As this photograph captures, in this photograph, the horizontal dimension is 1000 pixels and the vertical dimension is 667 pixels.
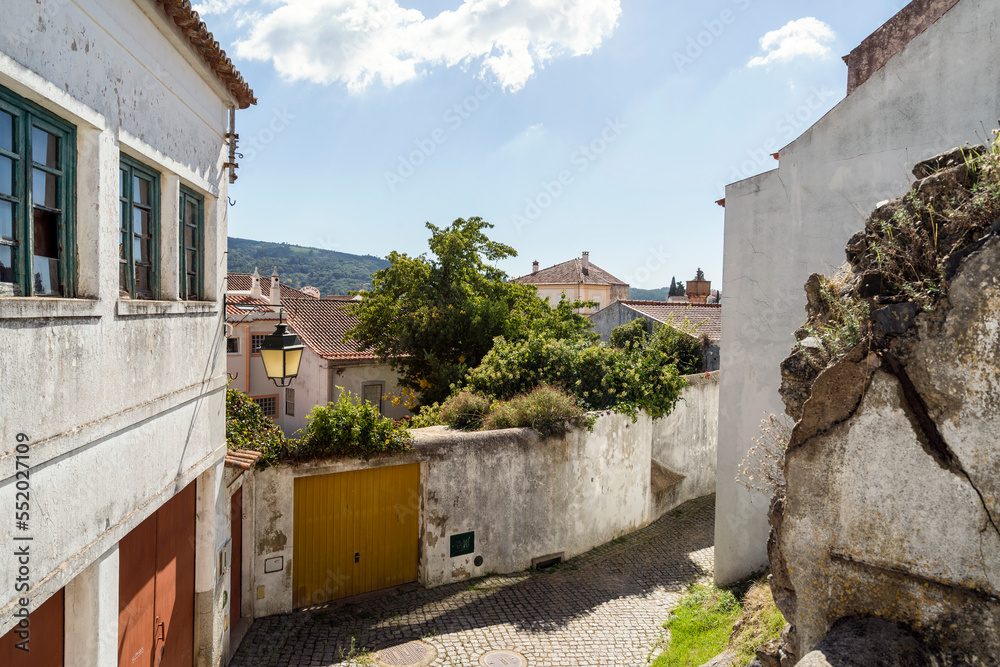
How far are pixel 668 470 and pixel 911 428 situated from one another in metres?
10.9

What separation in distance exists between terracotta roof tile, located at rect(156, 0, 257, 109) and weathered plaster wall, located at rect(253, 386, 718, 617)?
501 centimetres

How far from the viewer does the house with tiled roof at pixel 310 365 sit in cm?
→ 2188

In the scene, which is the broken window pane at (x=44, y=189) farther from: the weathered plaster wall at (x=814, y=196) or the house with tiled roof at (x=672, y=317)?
the house with tiled roof at (x=672, y=317)

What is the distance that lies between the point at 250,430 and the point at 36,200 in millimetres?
5320

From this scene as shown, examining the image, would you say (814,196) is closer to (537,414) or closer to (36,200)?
(537,414)

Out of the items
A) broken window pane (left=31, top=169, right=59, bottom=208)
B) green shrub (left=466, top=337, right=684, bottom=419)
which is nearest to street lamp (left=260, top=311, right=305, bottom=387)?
broken window pane (left=31, top=169, right=59, bottom=208)

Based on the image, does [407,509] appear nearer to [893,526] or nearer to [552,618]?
[552,618]

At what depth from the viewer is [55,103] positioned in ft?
12.2

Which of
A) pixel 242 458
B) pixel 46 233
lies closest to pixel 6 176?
pixel 46 233

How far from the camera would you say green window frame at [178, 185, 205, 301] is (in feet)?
20.1

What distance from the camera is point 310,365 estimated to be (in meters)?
22.8

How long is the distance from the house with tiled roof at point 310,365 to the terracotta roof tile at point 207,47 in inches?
540

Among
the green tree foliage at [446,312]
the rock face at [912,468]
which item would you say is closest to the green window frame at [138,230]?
the rock face at [912,468]

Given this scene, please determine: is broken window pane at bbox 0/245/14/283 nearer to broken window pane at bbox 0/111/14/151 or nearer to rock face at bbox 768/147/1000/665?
broken window pane at bbox 0/111/14/151
